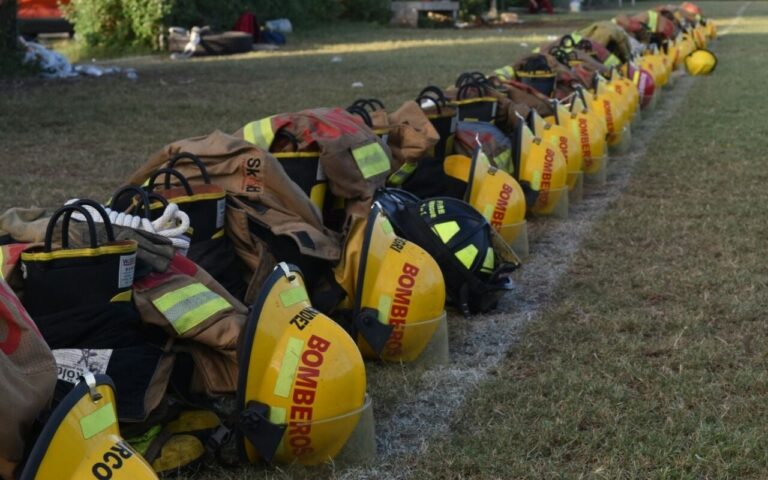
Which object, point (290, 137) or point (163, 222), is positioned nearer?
point (163, 222)

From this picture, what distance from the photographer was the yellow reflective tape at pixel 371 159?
5.96 meters

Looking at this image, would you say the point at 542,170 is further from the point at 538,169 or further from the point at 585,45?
the point at 585,45

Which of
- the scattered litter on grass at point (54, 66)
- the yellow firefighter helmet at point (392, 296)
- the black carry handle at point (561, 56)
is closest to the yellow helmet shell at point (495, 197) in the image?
the yellow firefighter helmet at point (392, 296)

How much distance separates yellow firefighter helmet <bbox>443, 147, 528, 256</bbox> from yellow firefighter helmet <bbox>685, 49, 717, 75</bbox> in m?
13.7

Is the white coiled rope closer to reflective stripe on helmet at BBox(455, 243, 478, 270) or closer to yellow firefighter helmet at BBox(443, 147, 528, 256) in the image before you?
reflective stripe on helmet at BBox(455, 243, 478, 270)

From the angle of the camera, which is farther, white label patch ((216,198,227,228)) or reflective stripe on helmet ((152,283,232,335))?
white label patch ((216,198,227,228))

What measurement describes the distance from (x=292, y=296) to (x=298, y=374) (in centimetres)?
29

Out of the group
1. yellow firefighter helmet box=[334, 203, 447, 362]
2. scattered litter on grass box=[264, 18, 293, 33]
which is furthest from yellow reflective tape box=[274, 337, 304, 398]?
scattered litter on grass box=[264, 18, 293, 33]

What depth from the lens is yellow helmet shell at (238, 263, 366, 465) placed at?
3.88 meters

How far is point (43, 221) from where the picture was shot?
4.38m

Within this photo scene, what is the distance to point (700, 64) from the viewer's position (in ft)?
64.9

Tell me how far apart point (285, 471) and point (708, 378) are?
201cm

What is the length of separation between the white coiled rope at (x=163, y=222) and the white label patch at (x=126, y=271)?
247 mm

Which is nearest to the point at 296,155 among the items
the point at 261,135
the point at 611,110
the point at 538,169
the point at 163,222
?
the point at 261,135
